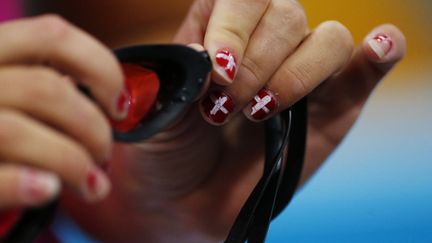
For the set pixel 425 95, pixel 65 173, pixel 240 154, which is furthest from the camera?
pixel 425 95

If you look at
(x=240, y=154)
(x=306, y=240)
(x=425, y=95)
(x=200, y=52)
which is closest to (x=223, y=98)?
(x=200, y=52)

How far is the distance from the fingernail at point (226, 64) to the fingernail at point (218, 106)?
17 mm

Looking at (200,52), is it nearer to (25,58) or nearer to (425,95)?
(25,58)

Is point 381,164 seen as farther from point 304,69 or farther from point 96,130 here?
point 96,130

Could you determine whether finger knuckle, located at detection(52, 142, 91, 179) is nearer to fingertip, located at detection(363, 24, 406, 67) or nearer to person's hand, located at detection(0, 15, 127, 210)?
person's hand, located at detection(0, 15, 127, 210)

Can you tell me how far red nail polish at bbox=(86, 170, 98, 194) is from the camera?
0.67ft

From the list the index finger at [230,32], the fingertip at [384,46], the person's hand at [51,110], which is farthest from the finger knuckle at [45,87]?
the fingertip at [384,46]

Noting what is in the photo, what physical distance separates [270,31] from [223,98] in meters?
0.05

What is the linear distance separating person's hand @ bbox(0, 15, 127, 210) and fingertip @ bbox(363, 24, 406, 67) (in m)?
0.21

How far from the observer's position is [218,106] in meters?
0.32

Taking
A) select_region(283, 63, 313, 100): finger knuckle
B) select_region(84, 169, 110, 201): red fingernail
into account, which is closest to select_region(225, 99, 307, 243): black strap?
select_region(283, 63, 313, 100): finger knuckle

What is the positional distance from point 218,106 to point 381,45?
5.3 inches

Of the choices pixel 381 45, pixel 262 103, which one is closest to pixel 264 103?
pixel 262 103

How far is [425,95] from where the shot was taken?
39.6 inches
